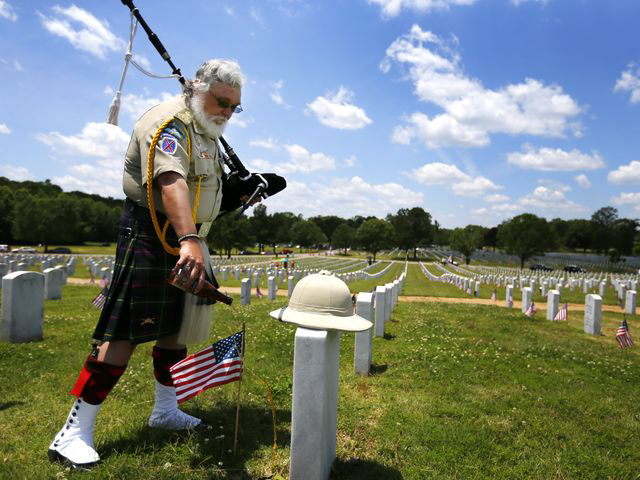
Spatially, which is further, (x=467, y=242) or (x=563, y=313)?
(x=467, y=242)

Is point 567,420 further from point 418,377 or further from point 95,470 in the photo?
point 95,470

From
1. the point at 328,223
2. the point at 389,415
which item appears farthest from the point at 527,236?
the point at 328,223

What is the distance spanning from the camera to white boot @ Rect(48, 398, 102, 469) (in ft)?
8.42

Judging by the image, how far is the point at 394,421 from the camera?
145 inches

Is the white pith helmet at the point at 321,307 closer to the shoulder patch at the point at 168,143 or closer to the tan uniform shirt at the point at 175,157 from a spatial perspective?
the tan uniform shirt at the point at 175,157

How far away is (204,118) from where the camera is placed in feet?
9.12

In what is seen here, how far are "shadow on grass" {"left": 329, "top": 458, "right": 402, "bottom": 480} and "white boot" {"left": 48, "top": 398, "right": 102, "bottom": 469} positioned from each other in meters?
1.62

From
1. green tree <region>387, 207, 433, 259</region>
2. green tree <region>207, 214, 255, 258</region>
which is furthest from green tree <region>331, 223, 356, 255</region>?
green tree <region>207, 214, 255, 258</region>

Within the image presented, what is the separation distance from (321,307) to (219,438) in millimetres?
1463

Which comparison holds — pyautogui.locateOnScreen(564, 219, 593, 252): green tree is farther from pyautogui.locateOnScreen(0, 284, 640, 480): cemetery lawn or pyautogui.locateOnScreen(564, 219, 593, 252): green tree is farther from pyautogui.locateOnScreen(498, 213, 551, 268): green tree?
pyautogui.locateOnScreen(0, 284, 640, 480): cemetery lawn

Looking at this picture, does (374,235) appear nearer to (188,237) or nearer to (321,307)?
(321,307)

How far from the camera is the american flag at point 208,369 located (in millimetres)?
2787

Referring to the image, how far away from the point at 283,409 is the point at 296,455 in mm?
1635

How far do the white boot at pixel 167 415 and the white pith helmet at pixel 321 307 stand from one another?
1310mm
